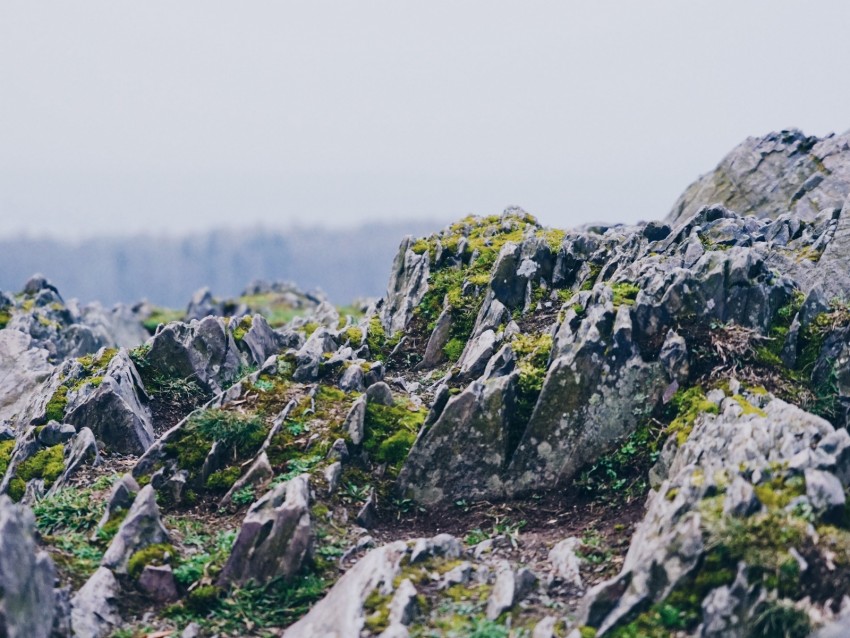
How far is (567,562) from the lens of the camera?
14.8 meters

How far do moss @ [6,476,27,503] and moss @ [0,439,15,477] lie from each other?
1294mm

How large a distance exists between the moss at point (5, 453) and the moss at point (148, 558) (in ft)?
29.3

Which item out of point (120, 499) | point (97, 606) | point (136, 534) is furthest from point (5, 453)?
point (97, 606)

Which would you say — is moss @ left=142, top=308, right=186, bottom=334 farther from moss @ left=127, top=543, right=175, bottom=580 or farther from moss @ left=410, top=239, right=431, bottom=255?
moss @ left=127, top=543, right=175, bottom=580

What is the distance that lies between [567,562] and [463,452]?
401 centimetres

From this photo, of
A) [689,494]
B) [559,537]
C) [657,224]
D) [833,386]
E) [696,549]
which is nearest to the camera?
[696,549]

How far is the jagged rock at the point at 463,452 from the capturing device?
1802cm

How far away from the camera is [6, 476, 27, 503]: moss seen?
20656mm

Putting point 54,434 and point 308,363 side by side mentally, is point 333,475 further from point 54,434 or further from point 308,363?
point 54,434

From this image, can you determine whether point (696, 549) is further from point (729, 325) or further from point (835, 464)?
point (729, 325)

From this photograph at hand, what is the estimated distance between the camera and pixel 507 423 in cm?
1822

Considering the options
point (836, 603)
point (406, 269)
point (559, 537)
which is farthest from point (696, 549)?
point (406, 269)

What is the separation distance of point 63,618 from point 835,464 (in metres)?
12.6

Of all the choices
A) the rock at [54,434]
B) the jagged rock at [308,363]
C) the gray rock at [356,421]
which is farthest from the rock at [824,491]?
the rock at [54,434]
